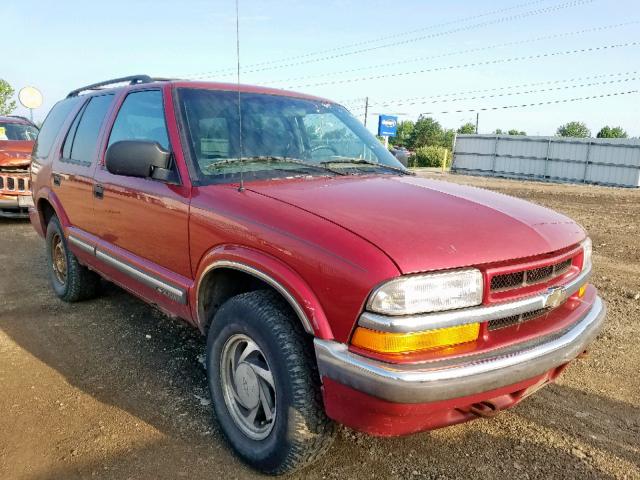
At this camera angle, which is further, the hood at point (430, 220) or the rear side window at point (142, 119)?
the rear side window at point (142, 119)

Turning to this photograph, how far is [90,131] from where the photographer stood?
4.16 metres

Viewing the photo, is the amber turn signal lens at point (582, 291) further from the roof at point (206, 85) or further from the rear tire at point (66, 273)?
the rear tire at point (66, 273)

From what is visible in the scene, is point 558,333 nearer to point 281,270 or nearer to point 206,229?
point 281,270

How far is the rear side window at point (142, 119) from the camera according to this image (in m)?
3.16

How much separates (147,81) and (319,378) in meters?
2.79

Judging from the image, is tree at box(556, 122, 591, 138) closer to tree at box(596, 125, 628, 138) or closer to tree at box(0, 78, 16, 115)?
tree at box(596, 125, 628, 138)

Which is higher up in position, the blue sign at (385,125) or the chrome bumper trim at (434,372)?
the blue sign at (385,125)

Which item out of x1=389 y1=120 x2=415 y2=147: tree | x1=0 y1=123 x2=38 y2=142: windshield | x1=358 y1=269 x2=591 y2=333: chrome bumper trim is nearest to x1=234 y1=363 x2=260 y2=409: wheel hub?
x1=358 y1=269 x2=591 y2=333: chrome bumper trim

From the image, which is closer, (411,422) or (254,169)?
(411,422)

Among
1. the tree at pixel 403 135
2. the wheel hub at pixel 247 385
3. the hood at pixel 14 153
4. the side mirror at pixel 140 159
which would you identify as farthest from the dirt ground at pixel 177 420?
the tree at pixel 403 135

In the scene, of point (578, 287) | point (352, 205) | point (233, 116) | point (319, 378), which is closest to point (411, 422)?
point (319, 378)

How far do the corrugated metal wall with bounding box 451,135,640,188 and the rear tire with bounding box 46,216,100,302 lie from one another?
25852 mm

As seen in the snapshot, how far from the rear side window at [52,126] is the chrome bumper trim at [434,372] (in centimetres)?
390

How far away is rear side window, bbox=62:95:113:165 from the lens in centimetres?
402
